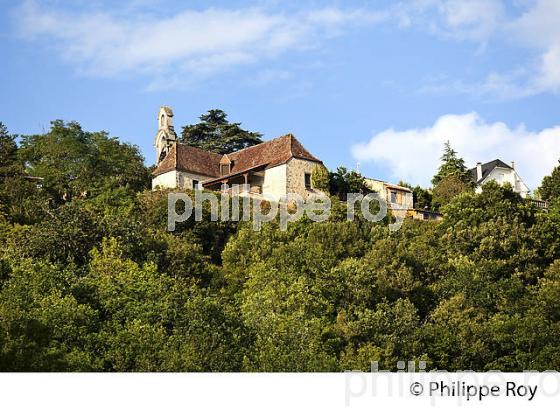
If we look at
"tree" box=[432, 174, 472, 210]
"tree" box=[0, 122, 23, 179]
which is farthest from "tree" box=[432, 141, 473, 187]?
"tree" box=[0, 122, 23, 179]

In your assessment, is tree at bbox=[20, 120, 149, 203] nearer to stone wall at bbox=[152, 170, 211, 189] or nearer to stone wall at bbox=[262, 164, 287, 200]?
stone wall at bbox=[152, 170, 211, 189]

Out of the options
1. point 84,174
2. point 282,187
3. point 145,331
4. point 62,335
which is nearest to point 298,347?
point 145,331

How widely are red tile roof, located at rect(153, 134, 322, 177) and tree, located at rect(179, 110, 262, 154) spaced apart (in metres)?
11.2

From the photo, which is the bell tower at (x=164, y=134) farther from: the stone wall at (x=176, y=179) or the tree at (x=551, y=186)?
the tree at (x=551, y=186)

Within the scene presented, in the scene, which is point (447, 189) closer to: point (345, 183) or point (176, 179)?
point (345, 183)

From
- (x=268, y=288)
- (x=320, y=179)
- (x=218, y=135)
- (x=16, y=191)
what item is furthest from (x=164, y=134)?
(x=268, y=288)

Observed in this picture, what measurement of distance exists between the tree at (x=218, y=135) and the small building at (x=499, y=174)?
15170mm

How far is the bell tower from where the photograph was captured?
6850 cm

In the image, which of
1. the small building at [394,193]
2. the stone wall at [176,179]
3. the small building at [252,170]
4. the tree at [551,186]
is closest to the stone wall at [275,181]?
the small building at [252,170]

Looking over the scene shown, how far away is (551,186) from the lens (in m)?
68.4

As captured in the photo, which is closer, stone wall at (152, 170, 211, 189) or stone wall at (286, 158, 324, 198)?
stone wall at (286, 158, 324, 198)

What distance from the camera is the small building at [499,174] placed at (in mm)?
73750

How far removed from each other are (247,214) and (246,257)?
18.1 ft
